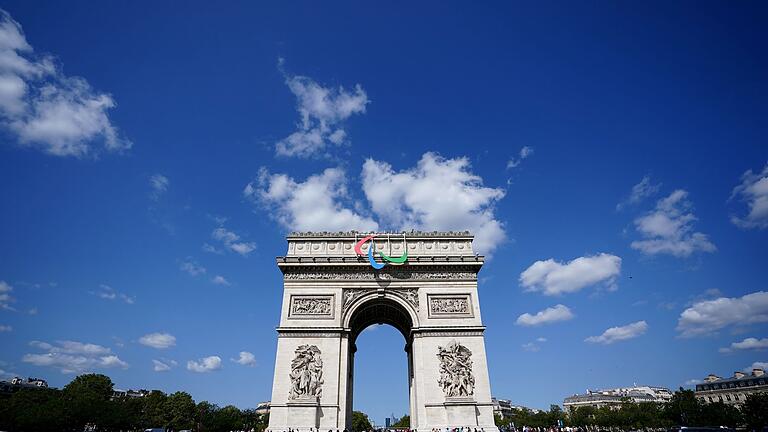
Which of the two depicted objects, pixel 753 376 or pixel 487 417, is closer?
pixel 487 417

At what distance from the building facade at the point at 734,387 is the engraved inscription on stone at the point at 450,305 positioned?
181 feet

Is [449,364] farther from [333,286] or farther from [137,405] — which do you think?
[137,405]

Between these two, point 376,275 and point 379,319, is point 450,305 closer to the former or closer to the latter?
point 376,275

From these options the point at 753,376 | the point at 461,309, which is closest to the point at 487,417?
the point at 461,309

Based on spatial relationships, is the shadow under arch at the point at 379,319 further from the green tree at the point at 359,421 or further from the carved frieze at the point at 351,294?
the green tree at the point at 359,421

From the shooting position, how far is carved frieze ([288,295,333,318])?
2505 cm

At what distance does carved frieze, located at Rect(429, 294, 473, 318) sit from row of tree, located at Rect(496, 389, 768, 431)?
743 inches

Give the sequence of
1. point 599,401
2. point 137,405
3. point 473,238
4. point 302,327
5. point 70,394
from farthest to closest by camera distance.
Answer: point 599,401
point 137,405
point 70,394
point 473,238
point 302,327

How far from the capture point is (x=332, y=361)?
23828 millimetres

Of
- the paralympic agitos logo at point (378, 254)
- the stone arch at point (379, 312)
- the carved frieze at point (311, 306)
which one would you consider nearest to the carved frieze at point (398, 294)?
the stone arch at point (379, 312)

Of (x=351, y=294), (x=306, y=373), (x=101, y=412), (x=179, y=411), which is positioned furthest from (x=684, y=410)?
(x=179, y=411)

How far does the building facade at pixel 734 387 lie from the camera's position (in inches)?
2435

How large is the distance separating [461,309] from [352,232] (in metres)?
8.26

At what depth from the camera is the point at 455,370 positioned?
23.6 m
